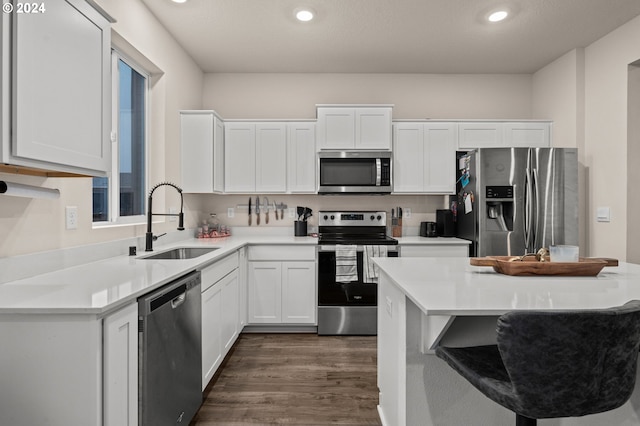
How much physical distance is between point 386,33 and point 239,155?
5.95ft

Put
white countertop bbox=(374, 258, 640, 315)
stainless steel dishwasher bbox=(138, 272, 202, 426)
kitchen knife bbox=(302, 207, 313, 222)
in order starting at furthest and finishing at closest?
kitchen knife bbox=(302, 207, 313, 222), stainless steel dishwasher bbox=(138, 272, 202, 426), white countertop bbox=(374, 258, 640, 315)

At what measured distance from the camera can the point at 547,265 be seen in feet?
5.38

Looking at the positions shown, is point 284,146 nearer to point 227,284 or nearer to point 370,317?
point 227,284

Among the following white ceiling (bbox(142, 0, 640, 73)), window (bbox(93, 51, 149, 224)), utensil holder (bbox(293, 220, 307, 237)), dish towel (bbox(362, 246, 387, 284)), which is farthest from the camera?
utensil holder (bbox(293, 220, 307, 237))

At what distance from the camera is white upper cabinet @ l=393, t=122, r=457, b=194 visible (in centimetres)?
386

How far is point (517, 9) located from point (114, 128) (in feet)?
10.3

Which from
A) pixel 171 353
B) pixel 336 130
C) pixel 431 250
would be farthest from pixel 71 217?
pixel 431 250

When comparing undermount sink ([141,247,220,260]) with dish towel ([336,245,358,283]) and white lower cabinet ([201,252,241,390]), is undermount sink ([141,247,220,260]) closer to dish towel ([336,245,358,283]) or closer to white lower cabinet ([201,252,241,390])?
white lower cabinet ([201,252,241,390])

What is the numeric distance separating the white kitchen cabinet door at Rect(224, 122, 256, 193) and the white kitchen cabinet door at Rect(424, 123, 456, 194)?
1794mm

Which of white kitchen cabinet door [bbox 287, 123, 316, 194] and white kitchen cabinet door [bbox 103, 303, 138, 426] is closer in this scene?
white kitchen cabinet door [bbox 103, 303, 138, 426]

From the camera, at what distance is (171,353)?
169cm

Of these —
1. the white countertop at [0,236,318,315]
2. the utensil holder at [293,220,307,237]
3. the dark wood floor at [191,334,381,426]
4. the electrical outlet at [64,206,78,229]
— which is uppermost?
the electrical outlet at [64,206,78,229]

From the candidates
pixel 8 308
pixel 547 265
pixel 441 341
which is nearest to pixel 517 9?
pixel 547 265

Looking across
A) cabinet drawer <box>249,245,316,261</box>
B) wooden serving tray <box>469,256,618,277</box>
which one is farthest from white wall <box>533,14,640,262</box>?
cabinet drawer <box>249,245,316,261</box>
